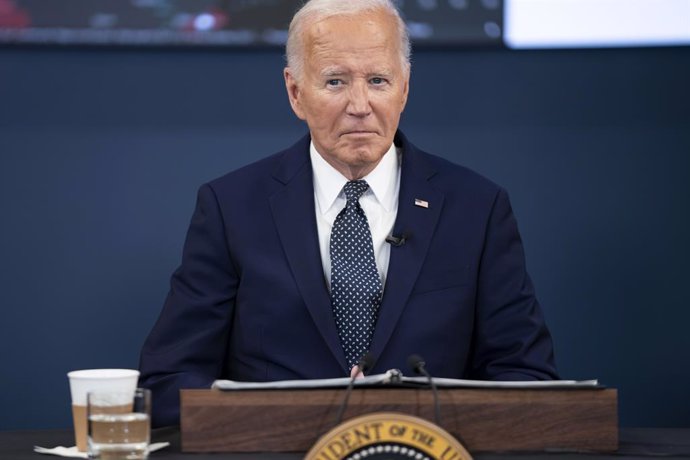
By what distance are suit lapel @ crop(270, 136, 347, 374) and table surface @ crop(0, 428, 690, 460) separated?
1.64 ft

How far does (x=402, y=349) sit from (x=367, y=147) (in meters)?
0.43

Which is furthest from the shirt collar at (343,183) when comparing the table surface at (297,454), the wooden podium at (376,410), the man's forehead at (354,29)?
the wooden podium at (376,410)

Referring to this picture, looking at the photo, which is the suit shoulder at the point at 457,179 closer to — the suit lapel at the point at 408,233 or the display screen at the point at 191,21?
the suit lapel at the point at 408,233

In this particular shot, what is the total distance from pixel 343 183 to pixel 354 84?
233mm

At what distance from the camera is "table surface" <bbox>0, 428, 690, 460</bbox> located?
1.50 m

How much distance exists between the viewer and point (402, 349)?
2199 millimetres

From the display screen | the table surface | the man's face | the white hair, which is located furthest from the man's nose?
the table surface

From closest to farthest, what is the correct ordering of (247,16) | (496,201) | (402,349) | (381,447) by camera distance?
1. (381,447)
2. (402,349)
3. (496,201)
4. (247,16)

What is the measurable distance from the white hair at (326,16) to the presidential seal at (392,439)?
1104 mm

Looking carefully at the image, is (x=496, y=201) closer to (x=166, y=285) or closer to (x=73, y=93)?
(x=166, y=285)

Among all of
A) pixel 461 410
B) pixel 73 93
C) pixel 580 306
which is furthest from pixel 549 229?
pixel 461 410

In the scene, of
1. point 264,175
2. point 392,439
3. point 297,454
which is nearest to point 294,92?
point 264,175

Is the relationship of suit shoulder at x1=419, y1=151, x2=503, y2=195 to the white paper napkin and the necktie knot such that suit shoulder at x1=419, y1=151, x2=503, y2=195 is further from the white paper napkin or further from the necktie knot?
the white paper napkin

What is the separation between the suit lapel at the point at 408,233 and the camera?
7.13 feet
